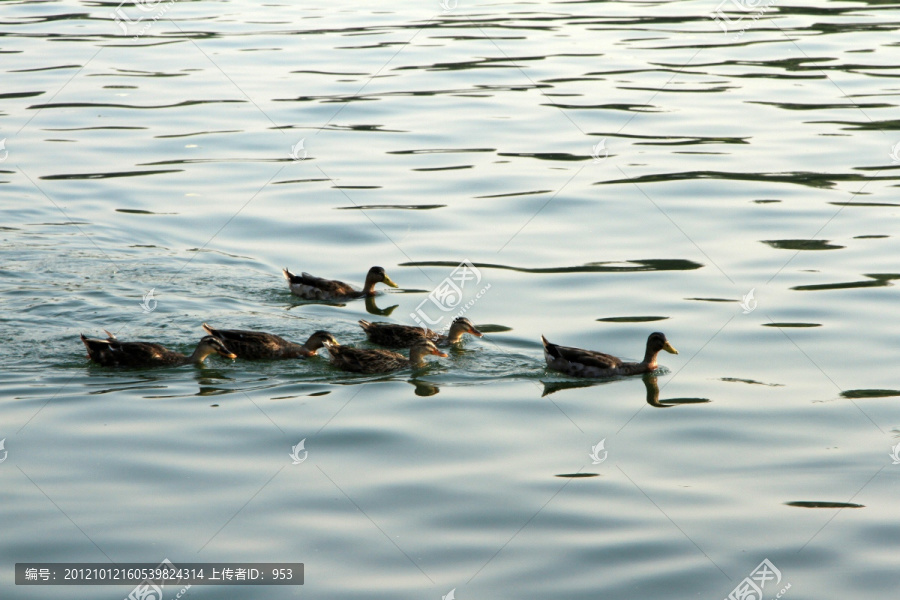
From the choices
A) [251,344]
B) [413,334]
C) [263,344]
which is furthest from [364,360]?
[251,344]

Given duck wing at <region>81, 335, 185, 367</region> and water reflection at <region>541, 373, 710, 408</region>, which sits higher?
duck wing at <region>81, 335, 185, 367</region>

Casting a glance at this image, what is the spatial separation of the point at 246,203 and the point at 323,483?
9.08 metres

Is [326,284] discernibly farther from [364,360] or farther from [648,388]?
[648,388]

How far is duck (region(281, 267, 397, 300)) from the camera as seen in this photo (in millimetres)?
13680

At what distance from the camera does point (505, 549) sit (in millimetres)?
7953

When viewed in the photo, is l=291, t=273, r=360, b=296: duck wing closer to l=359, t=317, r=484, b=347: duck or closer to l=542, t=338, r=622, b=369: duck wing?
l=359, t=317, r=484, b=347: duck

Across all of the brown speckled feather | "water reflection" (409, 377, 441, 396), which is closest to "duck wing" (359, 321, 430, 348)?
"water reflection" (409, 377, 441, 396)

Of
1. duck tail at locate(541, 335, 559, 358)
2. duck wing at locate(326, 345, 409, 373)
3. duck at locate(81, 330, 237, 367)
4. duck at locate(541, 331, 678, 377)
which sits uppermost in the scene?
duck at locate(81, 330, 237, 367)

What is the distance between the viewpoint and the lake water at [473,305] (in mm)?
8117

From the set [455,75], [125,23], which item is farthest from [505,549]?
[125,23]

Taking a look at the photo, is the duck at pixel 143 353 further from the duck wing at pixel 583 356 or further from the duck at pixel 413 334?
the duck wing at pixel 583 356

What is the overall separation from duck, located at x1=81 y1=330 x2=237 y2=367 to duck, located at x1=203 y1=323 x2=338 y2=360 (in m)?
0.13

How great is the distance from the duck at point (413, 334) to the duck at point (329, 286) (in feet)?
4.61

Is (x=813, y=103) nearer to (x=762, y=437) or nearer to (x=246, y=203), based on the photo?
(x=246, y=203)
